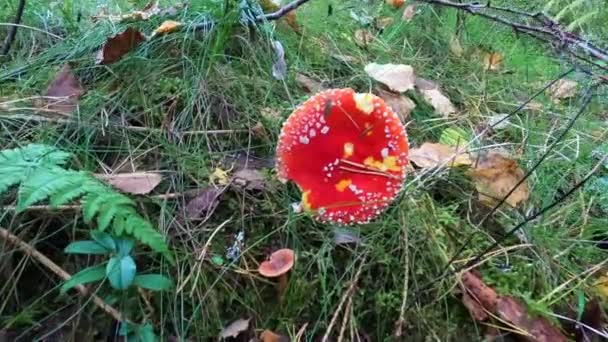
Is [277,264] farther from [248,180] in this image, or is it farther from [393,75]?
[393,75]

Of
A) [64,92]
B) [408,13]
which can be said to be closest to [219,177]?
[64,92]

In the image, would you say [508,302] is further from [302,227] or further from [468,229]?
[302,227]

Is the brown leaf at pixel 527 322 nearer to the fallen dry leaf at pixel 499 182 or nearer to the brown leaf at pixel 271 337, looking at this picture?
the fallen dry leaf at pixel 499 182

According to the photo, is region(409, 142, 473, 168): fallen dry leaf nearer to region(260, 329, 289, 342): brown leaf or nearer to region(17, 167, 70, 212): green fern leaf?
region(260, 329, 289, 342): brown leaf

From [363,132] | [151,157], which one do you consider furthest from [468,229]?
[151,157]

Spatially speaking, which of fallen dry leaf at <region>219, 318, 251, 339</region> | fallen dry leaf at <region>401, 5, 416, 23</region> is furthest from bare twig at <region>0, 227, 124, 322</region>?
fallen dry leaf at <region>401, 5, 416, 23</region>
